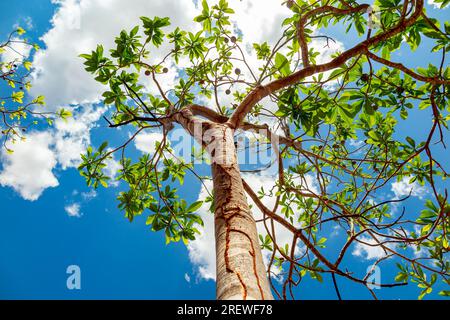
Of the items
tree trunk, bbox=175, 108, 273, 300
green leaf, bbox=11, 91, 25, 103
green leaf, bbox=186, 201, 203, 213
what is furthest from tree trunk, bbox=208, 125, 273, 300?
green leaf, bbox=11, 91, 25, 103

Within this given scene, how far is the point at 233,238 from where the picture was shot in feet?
3.92

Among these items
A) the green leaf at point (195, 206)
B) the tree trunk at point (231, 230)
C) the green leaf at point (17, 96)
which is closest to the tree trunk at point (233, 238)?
the tree trunk at point (231, 230)

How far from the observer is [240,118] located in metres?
2.23

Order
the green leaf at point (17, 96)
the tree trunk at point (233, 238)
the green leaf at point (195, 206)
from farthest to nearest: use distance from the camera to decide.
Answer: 1. the green leaf at point (17, 96)
2. the green leaf at point (195, 206)
3. the tree trunk at point (233, 238)

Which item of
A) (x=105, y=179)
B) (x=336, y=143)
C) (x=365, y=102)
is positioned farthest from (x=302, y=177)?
(x=105, y=179)

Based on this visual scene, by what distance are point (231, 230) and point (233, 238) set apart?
0.06 m

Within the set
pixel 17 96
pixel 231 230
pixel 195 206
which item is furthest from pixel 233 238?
Result: pixel 17 96

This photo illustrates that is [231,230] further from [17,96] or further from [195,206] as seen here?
[17,96]

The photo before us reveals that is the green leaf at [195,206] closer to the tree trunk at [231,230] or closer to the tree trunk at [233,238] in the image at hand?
the tree trunk at [231,230]

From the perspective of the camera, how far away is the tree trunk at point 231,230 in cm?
95

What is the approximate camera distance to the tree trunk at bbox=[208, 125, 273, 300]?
3.10 feet

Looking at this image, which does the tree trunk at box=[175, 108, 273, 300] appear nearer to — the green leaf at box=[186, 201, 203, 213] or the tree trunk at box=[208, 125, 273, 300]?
the tree trunk at box=[208, 125, 273, 300]
